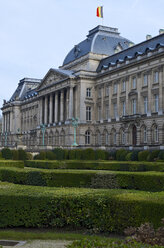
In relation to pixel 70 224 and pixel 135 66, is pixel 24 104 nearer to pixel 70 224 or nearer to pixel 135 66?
pixel 135 66

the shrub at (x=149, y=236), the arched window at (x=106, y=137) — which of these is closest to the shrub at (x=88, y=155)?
the arched window at (x=106, y=137)

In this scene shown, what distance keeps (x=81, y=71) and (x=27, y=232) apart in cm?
5603

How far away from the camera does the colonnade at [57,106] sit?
6644cm

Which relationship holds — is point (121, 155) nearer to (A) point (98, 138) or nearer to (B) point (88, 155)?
(B) point (88, 155)

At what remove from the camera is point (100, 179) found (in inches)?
687

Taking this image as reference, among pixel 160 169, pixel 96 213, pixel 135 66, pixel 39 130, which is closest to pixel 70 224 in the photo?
pixel 96 213

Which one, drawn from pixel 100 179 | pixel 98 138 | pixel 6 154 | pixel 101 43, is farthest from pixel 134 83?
pixel 100 179

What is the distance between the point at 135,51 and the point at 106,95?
402 inches

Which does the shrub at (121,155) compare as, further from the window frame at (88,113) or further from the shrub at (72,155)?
the window frame at (88,113)

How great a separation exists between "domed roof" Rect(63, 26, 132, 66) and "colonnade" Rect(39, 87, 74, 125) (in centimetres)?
840

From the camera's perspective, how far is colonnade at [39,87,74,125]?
2616 inches

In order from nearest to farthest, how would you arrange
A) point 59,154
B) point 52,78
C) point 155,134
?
point 59,154 → point 155,134 → point 52,78

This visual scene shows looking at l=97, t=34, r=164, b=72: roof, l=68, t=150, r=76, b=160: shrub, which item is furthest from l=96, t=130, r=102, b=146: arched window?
l=68, t=150, r=76, b=160: shrub

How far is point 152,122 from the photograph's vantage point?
4950 cm
